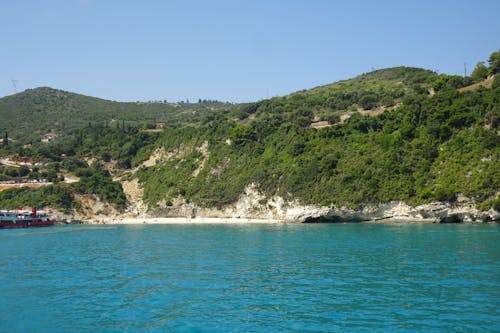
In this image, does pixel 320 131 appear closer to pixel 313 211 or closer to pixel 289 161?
pixel 289 161

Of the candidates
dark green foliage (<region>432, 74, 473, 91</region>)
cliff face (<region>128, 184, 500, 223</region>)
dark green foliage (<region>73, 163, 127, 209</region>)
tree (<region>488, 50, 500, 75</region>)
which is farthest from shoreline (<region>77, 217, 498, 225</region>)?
tree (<region>488, 50, 500, 75</region>)

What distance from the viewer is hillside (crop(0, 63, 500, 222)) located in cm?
6419

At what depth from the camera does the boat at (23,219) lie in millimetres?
84125

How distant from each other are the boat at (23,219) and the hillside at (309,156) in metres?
6.39

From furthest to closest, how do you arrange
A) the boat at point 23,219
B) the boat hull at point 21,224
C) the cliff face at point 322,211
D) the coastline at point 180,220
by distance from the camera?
the boat at point 23,219
the boat hull at point 21,224
the coastline at point 180,220
the cliff face at point 322,211

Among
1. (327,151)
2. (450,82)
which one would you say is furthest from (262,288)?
(450,82)

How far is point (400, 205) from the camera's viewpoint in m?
64.0

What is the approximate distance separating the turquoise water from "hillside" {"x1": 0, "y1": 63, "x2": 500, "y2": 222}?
2470 cm

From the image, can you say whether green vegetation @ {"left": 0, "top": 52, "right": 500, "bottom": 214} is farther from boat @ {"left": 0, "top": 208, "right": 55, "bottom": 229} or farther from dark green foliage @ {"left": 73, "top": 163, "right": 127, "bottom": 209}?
boat @ {"left": 0, "top": 208, "right": 55, "bottom": 229}

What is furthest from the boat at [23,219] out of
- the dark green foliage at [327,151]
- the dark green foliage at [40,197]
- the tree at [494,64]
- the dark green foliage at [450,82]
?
the tree at [494,64]

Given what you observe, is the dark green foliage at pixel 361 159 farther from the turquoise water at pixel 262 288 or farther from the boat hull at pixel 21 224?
the turquoise water at pixel 262 288

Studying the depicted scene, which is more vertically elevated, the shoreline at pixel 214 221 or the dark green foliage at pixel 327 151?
the dark green foliage at pixel 327 151

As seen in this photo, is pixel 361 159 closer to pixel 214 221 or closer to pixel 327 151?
pixel 327 151

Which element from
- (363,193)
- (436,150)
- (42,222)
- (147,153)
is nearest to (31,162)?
(147,153)
